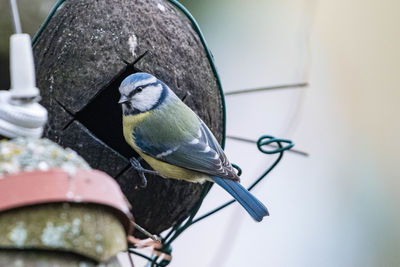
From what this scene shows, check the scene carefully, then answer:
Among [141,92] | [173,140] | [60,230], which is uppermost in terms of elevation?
[60,230]

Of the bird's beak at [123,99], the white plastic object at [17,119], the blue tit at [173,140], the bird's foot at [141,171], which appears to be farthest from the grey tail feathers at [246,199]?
the white plastic object at [17,119]

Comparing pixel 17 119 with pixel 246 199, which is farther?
pixel 246 199

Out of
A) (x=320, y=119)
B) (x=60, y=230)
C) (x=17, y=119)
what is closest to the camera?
(x=60, y=230)

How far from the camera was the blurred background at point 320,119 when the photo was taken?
2.48 m

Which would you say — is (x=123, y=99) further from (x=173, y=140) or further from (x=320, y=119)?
(x=320, y=119)

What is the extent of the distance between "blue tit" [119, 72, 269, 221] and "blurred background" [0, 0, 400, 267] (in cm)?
75

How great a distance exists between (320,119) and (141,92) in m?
1.17

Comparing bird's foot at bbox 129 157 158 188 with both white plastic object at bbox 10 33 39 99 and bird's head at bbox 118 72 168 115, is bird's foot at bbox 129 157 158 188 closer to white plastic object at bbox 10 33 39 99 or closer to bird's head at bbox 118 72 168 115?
bird's head at bbox 118 72 168 115

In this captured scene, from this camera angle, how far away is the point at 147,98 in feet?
5.31

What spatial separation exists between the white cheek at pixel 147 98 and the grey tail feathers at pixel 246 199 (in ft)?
0.69

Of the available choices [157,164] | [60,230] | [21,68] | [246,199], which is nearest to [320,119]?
[246,199]

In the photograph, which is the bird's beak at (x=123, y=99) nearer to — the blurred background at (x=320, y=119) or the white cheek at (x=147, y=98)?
the white cheek at (x=147, y=98)

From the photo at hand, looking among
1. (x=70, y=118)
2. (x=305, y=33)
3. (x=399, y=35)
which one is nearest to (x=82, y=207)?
(x=70, y=118)

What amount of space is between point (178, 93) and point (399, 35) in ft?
4.07
